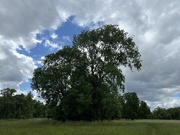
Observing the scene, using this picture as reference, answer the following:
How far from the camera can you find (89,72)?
48.2 meters

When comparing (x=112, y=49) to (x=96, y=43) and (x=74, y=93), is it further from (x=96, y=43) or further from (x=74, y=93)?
(x=74, y=93)

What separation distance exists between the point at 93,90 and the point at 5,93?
7146cm

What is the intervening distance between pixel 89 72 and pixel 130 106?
172 feet

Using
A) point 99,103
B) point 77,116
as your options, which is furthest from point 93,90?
point 77,116

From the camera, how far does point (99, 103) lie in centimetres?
4697

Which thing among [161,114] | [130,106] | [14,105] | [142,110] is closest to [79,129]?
[130,106]

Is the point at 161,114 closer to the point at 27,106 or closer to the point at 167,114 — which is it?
the point at 167,114

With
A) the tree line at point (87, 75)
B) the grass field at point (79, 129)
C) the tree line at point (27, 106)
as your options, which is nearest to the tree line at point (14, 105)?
the tree line at point (27, 106)

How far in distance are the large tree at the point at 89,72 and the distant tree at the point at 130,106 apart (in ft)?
156

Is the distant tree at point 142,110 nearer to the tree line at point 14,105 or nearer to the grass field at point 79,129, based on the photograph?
the tree line at point 14,105

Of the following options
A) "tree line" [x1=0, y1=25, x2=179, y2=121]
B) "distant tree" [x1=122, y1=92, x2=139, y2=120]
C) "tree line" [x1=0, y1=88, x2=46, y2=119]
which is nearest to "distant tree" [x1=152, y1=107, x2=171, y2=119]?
"distant tree" [x1=122, y1=92, x2=139, y2=120]

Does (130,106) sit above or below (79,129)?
above

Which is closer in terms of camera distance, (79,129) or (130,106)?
(79,129)

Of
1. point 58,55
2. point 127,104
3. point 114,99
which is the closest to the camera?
point 114,99
